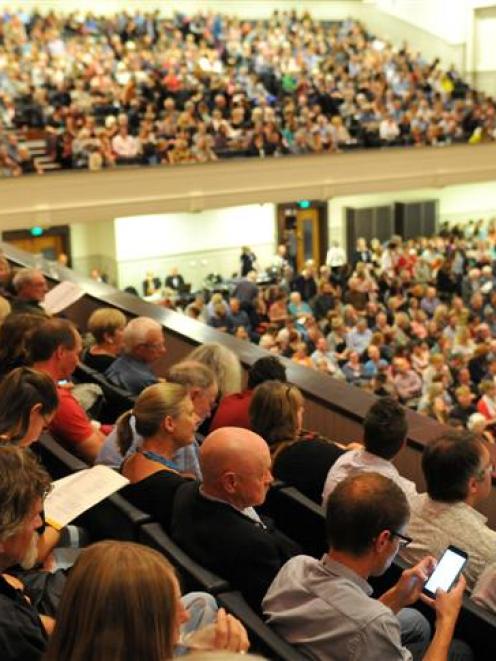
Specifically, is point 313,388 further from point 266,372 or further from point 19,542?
→ point 19,542

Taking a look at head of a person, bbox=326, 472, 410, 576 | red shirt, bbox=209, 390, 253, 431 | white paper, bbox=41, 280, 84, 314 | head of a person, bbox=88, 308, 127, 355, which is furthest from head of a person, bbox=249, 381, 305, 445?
white paper, bbox=41, 280, 84, 314

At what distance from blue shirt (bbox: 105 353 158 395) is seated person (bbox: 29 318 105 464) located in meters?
0.63

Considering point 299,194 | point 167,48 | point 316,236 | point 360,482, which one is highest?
point 167,48

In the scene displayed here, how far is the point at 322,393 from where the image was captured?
16.5 feet

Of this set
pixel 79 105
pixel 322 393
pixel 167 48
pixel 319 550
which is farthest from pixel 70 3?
pixel 319 550

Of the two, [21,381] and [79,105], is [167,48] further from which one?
[21,381]

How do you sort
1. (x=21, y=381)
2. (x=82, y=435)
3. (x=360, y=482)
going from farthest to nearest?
(x=82, y=435), (x=21, y=381), (x=360, y=482)

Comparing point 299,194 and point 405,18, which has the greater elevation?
point 405,18

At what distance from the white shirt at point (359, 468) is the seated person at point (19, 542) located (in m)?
1.46

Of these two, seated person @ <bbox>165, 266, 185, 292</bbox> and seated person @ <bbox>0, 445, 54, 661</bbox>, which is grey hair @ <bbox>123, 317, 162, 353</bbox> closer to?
seated person @ <bbox>0, 445, 54, 661</bbox>

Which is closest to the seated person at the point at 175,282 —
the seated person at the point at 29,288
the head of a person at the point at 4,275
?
the head of a person at the point at 4,275

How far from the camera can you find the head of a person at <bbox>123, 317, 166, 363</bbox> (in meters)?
5.10

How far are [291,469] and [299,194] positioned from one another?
14.0m

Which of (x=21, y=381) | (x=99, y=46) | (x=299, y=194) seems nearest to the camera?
(x=21, y=381)
